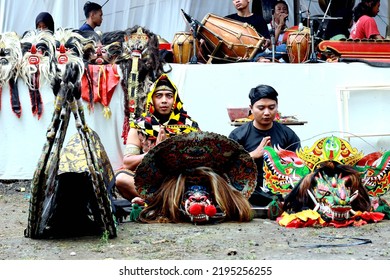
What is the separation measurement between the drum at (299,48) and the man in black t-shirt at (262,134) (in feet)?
7.93

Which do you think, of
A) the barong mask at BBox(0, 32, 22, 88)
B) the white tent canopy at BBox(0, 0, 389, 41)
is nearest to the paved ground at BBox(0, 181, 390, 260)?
the barong mask at BBox(0, 32, 22, 88)

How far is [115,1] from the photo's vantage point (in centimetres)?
1234

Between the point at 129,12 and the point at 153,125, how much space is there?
4.50 m

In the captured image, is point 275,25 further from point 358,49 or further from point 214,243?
point 214,243

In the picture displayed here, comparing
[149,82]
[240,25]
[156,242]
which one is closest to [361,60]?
[240,25]

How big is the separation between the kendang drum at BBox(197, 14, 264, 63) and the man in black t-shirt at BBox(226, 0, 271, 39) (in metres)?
0.26

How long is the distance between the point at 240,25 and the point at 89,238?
447cm

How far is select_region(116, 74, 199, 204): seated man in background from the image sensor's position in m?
8.13

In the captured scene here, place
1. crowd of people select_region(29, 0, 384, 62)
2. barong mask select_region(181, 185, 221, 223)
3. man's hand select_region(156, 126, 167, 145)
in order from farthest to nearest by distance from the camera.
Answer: crowd of people select_region(29, 0, 384, 62) → man's hand select_region(156, 126, 167, 145) → barong mask select_region(181, 185, 221, 223)

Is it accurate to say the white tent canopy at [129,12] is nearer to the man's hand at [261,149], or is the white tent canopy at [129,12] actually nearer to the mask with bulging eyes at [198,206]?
the man's hand at [261,149]

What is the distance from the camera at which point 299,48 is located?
1071 cm

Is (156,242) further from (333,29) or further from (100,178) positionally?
(333,29)

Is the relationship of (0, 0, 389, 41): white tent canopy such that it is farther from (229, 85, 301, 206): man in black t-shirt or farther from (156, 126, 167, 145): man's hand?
(156, 126, 167, 145): man's hand

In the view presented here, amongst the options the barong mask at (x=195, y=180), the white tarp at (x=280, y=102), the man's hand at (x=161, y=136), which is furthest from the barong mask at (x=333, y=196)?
the white tarp at (x=280, y=102)
